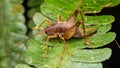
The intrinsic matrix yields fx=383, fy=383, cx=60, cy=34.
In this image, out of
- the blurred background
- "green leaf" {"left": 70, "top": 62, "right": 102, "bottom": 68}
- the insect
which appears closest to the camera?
"green leaf" {"left": 70, "top": 62, "right": 102, "bottom": 68}

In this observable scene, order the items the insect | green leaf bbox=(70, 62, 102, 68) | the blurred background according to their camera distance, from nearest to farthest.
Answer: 1. green leaf bbox=(70, 62, 102, 68)
2. the insect
3. the blurred background

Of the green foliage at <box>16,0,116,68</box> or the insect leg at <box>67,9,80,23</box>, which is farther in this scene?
the insect leg at <box>67,9,80,23</box>

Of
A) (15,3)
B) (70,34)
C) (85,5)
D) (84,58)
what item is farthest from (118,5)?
(15,3)

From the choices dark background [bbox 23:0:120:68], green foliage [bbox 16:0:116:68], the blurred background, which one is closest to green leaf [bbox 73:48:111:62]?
green foliage [bbox 16:0:116:68]

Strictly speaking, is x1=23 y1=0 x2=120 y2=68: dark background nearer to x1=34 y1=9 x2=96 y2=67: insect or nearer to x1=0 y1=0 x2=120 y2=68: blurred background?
x1=34 y1=9 x2=96 y2=67: insect

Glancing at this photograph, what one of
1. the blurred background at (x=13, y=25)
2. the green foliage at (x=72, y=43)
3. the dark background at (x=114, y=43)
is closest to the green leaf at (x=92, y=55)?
the green foliage at (x=72, y=43)

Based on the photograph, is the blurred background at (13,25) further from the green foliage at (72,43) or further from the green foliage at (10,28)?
the green foliage at (72,43)

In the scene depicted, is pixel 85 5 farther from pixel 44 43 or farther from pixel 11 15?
pixel 11 15

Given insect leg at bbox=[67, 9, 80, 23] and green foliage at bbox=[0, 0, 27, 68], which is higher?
insect leg at bbox=[67, 9, 80, 23]
